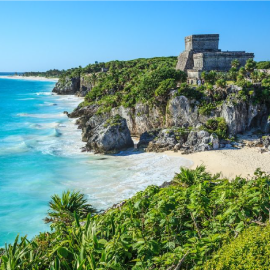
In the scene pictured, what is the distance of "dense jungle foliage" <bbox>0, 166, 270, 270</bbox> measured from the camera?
483 centimetres

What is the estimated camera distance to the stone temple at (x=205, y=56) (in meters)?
35.0

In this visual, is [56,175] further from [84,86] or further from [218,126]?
[84,86]

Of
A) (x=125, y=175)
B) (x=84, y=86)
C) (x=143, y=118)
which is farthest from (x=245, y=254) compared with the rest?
(x=84, y=86)

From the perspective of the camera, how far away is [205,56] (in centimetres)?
3481

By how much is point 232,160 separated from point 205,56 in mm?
18702

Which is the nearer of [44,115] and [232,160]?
[232,160]

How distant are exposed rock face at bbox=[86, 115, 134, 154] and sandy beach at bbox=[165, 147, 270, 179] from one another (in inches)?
161

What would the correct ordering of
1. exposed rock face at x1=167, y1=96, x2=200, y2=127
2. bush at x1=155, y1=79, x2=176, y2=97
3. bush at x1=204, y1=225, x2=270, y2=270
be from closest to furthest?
bush at x1=204, y1=225, x2=270, y2=270
exposed rock face at x1=167, y1=96, x2=200, y2=127
bush at x1=155, y1=79, x2=176, y2=97

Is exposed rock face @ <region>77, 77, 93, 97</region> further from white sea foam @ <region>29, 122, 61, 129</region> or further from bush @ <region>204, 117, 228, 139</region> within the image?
bush @ <region>204, 117, 228, 139</region>

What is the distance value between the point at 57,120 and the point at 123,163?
22106 mm

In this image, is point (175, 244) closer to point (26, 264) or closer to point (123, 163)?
point (26, 264)

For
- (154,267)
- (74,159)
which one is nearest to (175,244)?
(154,267)

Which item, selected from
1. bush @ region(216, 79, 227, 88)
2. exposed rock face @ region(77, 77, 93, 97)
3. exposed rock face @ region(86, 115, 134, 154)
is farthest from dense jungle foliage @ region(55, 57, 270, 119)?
exposed rock face @ region(77, 77, 93, 97)

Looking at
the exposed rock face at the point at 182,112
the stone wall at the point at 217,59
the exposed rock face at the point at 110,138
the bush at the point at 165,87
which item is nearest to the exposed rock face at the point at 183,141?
the exposed rock face at the point at 110,138
